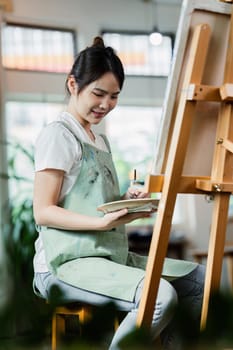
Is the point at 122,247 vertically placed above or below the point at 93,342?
below

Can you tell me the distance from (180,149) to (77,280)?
1.55ft

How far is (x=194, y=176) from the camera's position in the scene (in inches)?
66.0

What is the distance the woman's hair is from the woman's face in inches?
0.6

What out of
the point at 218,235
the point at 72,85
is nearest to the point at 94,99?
the point at 72,85

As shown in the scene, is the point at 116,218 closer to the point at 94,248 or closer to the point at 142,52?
the point at 94,248

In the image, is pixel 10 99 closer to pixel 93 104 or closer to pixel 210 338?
pixel 93 104

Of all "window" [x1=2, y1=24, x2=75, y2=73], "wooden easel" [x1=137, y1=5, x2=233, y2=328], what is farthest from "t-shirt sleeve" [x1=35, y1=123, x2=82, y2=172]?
"window" [x1=2, y1=24, x2=75, y2=73]

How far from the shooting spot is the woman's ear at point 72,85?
1784mm

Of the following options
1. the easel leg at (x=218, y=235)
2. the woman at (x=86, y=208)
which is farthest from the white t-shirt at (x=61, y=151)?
the easel leg at (x=218, y=235)

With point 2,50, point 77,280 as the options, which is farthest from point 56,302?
point 2,50

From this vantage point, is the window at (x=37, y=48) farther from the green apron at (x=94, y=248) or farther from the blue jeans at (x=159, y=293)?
the blue jeans at (x=159, y=293)

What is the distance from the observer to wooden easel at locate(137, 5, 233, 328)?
1.58 metres

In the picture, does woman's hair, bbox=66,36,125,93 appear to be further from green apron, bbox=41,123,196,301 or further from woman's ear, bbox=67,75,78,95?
green apron, bbox=41,123,196,301

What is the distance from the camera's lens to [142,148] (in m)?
5.31
